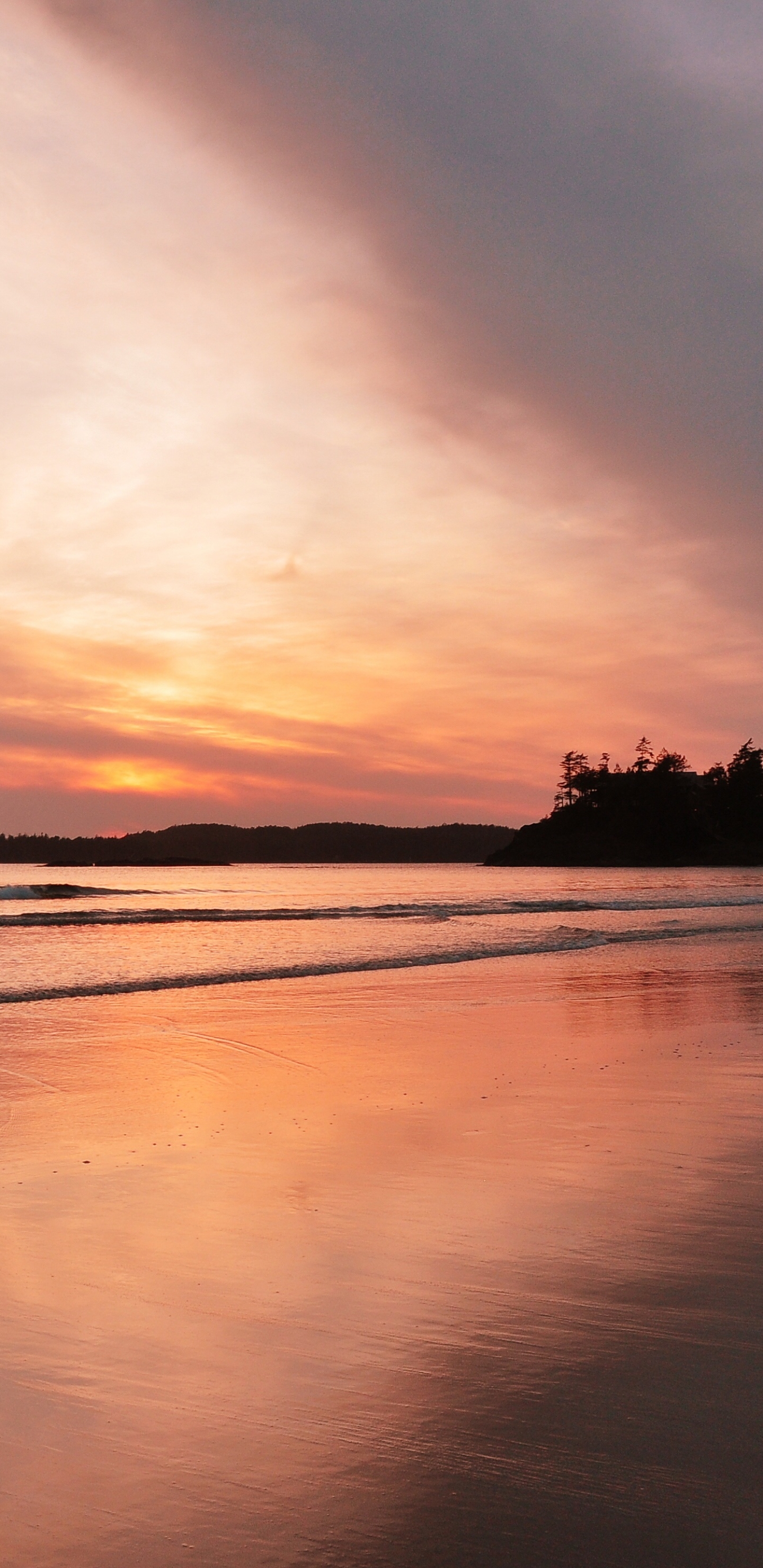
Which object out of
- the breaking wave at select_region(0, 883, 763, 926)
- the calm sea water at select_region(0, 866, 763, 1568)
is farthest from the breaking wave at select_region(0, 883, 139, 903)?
the calm sea water at select_region(0, 866, 763, 1568)

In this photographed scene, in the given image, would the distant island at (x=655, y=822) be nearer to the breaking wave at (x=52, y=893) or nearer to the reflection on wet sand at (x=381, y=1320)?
the breaking wave at (x=52, y=893)

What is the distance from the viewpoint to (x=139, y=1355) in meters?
4.30

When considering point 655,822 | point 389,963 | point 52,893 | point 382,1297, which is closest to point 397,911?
point 389,963

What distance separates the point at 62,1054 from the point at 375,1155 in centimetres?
539

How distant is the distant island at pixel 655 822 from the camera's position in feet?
495

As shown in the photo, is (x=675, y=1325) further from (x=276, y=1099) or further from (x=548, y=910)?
(x=548, y=910)

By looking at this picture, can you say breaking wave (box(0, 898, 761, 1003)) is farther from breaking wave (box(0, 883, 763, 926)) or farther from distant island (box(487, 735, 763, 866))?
distant island (box(487, 735, 763, 866))

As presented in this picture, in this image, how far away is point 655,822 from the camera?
153375 millimetres

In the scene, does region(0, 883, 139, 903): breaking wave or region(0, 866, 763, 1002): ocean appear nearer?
region(0, 866, 763, 1002): ocean

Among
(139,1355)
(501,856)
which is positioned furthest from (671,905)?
(501,856)

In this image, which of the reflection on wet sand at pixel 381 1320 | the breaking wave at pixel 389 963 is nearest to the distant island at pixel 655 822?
the breaking wave at pixel 389 963

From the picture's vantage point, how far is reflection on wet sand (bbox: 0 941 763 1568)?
10.5 feet

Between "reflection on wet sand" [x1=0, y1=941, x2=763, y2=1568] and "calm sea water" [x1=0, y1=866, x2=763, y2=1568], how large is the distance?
0.05ft

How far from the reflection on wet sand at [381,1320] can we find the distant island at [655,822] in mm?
142860
